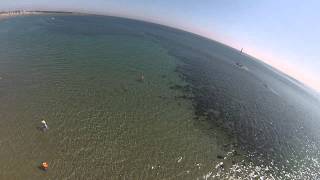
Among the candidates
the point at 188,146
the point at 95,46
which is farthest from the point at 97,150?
the point at 95,46

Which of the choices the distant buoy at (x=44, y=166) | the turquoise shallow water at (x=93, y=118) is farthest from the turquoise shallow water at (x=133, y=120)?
the distant buoy at (x=44, y=166)

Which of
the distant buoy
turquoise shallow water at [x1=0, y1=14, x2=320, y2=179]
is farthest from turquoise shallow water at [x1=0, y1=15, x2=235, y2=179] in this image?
the distant buoy

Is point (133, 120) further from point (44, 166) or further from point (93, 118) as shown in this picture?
point (44, 166)

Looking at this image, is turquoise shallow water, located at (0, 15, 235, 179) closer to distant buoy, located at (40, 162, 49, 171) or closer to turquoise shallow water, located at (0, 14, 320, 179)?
turquoise shallow water, located at (0, 14, 320, 179)

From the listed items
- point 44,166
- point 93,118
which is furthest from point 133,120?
point 44,166

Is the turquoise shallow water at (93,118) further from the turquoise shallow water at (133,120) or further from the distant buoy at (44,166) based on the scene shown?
the distant buoy at (44,166)
